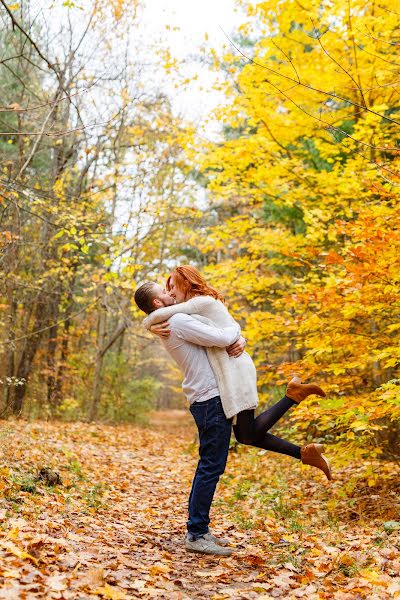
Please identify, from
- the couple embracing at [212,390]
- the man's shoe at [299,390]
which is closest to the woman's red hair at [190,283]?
the couple embracing at [212,390]

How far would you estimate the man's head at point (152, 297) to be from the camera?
4.04 m

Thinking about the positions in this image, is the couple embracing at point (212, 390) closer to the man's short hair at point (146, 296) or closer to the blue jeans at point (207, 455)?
the blue jeans at point (207, 455)

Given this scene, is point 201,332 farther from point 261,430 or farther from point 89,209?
point 89,209

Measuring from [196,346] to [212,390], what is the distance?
335 millimetres

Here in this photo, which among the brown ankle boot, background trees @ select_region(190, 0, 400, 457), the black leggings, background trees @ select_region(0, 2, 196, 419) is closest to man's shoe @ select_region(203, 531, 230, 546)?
the black leggings

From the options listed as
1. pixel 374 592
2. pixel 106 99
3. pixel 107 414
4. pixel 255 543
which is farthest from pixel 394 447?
pixel 107 414

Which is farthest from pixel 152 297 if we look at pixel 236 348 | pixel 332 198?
pixel 332 198

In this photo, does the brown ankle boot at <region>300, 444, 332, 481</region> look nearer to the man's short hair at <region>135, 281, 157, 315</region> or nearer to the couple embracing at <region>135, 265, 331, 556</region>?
the couple embracing at <region>135, 265, 331, 556</region>

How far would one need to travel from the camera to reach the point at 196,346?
13.0 ft

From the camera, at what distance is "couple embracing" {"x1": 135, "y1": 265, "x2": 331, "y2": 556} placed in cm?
383

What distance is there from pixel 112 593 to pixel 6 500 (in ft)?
7.01

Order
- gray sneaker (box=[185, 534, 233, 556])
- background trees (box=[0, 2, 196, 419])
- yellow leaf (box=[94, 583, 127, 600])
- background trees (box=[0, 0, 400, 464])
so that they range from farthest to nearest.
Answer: background trees (box=[0, 2, 196, 419])
background trees (box=[0, 0, 400, 464])
gray sneaker (box=[185, 534, 233, 556])
yellow leaf (box=[94, 583, 127, 600])

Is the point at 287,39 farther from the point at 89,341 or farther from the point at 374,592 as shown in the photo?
the point at 89,341

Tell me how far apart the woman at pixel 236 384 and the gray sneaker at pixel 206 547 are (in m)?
0.74
